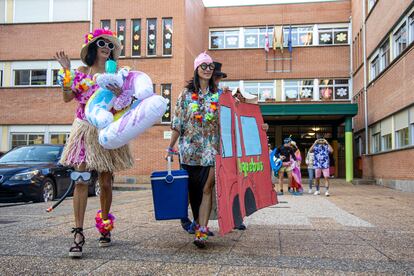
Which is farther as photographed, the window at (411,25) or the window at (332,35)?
the window at (332,35)

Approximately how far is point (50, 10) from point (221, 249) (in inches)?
1000

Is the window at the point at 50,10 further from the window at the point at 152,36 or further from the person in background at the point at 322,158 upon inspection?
the person in background at the point at 322,158

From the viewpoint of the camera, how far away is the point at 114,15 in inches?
1018

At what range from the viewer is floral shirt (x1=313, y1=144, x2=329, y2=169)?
13799mm

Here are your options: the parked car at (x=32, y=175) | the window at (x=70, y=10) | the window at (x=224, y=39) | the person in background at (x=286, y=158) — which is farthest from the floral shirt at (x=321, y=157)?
the window at (x=224, y=39)

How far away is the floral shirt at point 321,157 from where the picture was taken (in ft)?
45.3

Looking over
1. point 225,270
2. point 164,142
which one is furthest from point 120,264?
point 164,142

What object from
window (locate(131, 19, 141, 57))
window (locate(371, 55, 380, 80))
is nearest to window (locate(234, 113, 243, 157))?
window (locate(371, 55, 380, 80))

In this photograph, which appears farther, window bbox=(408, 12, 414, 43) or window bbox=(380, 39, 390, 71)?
window bbox=(380, 39, 390, 71)

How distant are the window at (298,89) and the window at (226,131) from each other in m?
25.7

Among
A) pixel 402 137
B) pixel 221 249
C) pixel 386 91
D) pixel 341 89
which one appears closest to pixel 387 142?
pixel 386 91

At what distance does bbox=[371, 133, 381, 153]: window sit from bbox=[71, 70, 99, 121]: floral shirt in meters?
20.0

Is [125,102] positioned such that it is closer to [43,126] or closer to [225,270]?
[225,270]

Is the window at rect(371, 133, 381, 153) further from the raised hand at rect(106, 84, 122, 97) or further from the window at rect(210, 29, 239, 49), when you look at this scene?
the raised hand at rect(106, 84, 122, 97)
